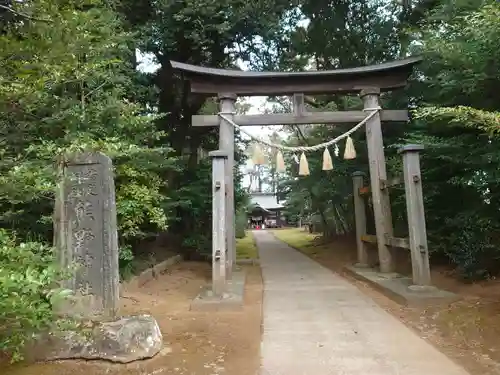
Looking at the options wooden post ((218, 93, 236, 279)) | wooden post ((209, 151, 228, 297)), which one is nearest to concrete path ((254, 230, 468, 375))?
wooden post ((209, 151, 228, 297))

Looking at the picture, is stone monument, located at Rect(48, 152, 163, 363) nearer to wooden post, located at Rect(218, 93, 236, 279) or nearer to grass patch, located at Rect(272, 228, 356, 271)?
wooden post, located at Rect(218, 93, 236, 279)

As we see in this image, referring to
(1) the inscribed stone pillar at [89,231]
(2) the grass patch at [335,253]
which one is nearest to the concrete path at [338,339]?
(1) the inscribed stone pillar at [89,231]

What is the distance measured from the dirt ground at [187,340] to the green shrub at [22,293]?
3.16 feet

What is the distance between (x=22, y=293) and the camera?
288cm

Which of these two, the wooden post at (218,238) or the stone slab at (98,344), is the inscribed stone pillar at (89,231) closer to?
the stone slab at (98,344)

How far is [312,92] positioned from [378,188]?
2.80 m

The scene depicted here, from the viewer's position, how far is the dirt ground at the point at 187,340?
4113 mm

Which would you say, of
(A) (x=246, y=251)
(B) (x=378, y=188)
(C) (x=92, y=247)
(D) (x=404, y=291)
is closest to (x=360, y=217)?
(B) (x=378, y=188)

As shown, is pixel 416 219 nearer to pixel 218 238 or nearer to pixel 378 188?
pixel 378 188

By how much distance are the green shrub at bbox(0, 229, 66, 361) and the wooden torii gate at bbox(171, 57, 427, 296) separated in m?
6.11

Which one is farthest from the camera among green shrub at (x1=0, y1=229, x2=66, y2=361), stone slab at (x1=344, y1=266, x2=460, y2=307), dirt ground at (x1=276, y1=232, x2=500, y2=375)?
stone slab at (x1=344, y1=266, x2=460, y2=307)

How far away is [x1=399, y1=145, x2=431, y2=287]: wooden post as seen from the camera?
728cm

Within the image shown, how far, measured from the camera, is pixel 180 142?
Answer: 13.5 m

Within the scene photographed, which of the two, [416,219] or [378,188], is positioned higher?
[378,188]
